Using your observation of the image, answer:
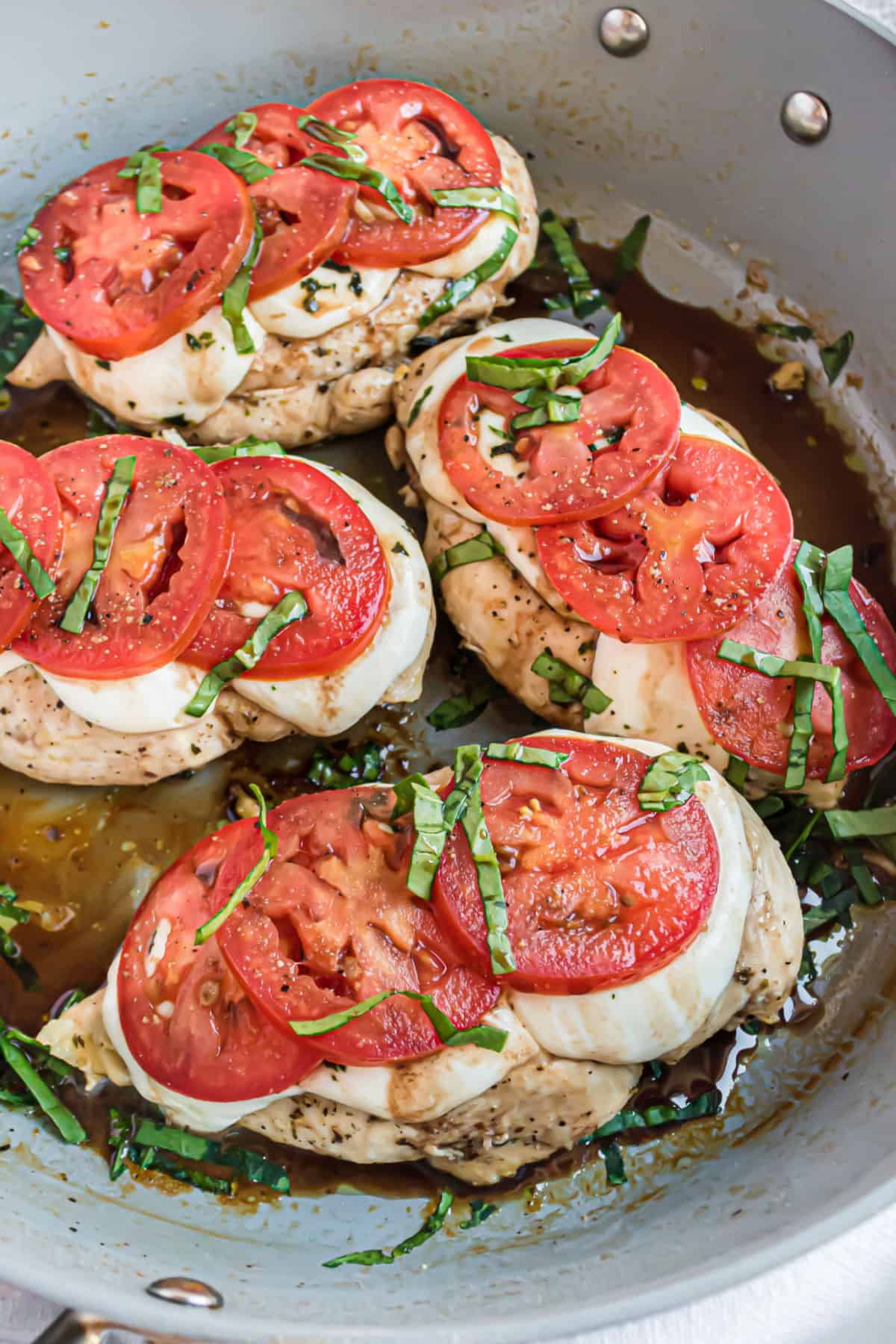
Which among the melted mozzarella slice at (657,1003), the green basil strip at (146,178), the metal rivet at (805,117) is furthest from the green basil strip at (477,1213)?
the metal rivet at (805,117)

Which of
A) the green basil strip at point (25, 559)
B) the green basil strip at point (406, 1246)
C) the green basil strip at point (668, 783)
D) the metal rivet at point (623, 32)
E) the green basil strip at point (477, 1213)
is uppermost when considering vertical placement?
the metal rivet at point (623, 32)

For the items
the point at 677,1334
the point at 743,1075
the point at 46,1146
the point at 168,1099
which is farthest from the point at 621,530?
the point at 46,1146

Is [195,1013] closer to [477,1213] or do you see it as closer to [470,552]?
[477,1213]

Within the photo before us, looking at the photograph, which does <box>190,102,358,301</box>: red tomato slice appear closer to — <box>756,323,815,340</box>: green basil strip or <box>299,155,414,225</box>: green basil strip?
<box>299,155,414,225</box>: green basil strip

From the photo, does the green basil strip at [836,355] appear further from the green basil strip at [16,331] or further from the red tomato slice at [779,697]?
the green basil strip at [16,331]

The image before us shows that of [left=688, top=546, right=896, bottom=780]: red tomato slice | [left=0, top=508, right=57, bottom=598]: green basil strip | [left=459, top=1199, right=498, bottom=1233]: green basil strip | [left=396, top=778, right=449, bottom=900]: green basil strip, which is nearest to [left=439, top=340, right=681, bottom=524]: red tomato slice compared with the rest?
[left=688, top=546, right=896, bottom=780]: red tomato slice

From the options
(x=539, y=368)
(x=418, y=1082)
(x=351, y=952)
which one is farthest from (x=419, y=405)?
(x=418, y=1082)
